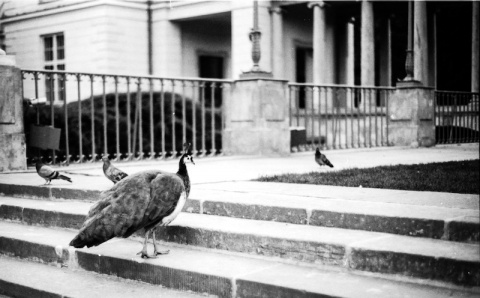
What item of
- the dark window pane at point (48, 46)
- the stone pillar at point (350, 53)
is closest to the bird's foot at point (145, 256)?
the stone pillar at point (350, 53)

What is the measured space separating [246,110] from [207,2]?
1387cm

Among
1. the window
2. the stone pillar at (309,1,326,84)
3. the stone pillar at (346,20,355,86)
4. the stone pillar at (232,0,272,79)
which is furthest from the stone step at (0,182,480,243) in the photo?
the window

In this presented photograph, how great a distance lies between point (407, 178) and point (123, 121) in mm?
7933

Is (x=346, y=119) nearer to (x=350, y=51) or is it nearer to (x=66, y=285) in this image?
(x=66, y=285)

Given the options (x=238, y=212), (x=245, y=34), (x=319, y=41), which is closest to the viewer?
(x=238, y=212)

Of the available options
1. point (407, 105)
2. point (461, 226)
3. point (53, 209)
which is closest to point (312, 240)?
point (461, 226)

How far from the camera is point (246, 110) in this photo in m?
11.9

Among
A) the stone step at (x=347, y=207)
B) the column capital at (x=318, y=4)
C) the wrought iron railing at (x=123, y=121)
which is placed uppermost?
the column capital at (x=318, y=4)

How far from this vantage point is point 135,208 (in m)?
4.50

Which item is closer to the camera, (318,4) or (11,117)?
(11,117)

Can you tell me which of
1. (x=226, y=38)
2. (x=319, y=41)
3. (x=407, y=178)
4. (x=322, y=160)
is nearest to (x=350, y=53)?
(x=319, y=41)

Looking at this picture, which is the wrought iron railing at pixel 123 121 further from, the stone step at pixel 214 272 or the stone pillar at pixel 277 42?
the stone pillar at pixel 277 42

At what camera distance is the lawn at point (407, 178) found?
20.5 ft

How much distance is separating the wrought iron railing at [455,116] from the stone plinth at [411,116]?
1191mm
